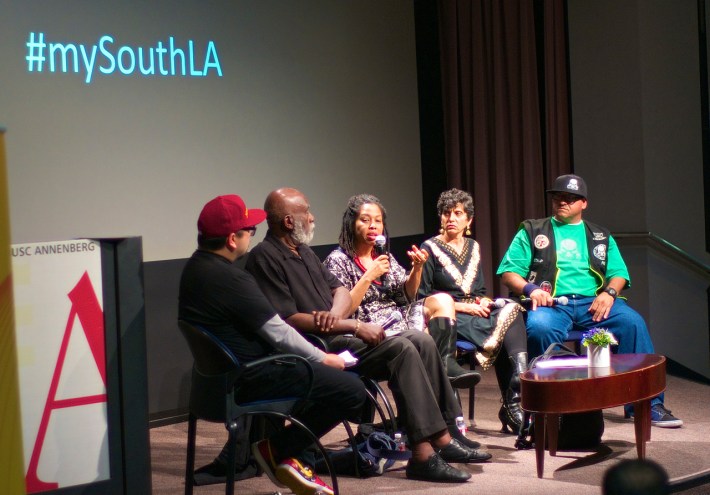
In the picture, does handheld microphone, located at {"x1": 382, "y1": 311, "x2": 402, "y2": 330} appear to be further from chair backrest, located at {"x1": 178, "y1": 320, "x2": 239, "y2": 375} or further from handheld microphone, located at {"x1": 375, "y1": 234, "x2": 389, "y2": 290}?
chair backrest, located at {"x1": 178, "y1": 320, "x2": 239, "y2": 375}

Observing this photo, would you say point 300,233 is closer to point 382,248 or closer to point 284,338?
point 382,248

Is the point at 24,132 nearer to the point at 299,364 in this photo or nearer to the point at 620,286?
the point at 299,364

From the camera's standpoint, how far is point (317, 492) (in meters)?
3.63

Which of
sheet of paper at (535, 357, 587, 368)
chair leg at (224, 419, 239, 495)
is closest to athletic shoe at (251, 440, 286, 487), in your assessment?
chair leg at (224, 419, 239, 495)

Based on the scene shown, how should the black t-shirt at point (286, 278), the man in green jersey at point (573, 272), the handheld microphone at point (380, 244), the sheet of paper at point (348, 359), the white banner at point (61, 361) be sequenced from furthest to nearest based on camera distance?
the man in green jersey at point (573, 272) → the handheld microphone at point (380, 244) → the black t-shirt at point (286, 278) → the sheet of paper at point (348, 359) → the white banner at point (61, 361)

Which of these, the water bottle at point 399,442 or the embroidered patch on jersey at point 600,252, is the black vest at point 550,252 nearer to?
the embroidered patch on jersey at point 600,252

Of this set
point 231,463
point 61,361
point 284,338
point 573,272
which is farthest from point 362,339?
point 573,272

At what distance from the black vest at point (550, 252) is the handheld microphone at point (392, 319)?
100 centimetres

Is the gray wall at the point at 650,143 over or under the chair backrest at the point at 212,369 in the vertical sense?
over

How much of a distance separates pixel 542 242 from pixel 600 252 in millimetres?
315

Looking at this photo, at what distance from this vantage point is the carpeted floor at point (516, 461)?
152 inches

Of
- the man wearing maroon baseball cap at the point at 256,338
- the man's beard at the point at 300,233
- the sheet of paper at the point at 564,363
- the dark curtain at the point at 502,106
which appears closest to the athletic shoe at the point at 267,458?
the man wearing maroon baseball cap at the point at 256,338

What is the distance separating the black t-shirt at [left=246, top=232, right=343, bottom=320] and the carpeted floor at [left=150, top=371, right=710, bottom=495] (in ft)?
2.44

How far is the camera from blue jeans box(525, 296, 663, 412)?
4812 mm
